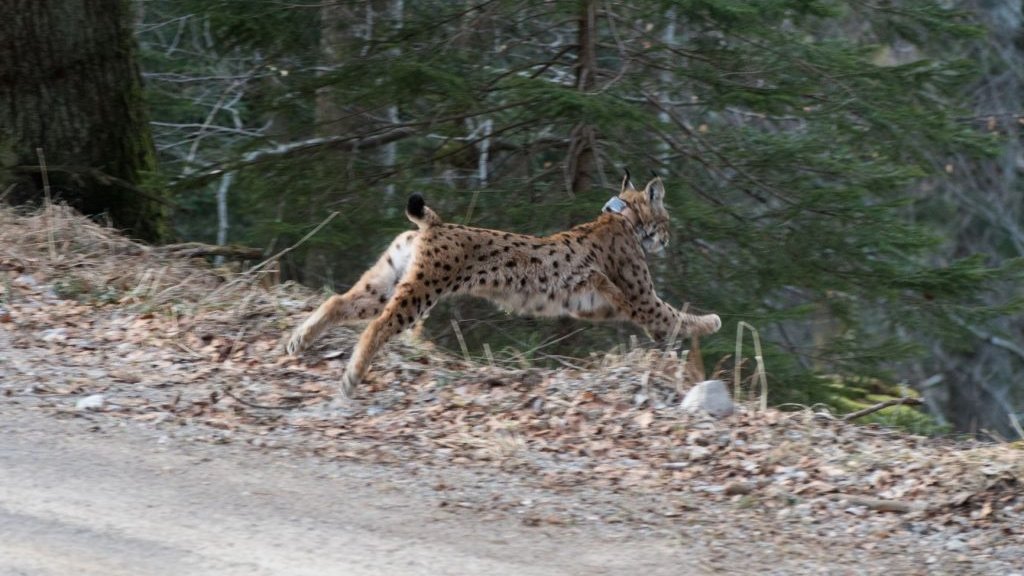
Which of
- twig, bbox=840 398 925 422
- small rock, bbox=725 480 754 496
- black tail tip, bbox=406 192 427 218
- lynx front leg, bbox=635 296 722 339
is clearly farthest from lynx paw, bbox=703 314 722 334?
small rock, bbox=725 480 754 496

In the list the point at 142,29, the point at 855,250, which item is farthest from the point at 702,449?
the point at 142,29

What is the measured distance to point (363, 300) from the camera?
25.8 ft

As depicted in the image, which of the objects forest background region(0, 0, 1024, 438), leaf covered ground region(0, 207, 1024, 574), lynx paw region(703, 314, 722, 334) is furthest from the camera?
forest background region(0, 0, 1024, 438)

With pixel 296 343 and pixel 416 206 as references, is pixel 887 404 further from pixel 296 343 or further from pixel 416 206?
pixel 296 343

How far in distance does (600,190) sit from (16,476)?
6.16 metres

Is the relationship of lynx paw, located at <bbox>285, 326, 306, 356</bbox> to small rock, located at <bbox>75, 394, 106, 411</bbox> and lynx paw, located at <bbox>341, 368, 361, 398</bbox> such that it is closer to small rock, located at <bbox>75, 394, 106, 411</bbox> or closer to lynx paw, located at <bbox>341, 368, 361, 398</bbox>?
lynx paw, located at <bbox>341, 368, 361, 398</bbox>

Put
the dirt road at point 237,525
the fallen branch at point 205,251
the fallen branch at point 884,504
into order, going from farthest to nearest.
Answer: the fallen branch at point 205,251, the fallen branch at point 884,504, the dirt road at point 237,525

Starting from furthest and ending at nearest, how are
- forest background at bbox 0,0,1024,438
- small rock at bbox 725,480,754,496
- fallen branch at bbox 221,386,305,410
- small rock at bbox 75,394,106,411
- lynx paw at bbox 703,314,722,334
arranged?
forest background at bbox 0,0,1024,438 → lynx paw at bbox 703,314,722,334 → fallen branch at bbox 221,386,305,410 → small rock at bbox 75,394,106,411 → small rock at bbox 725,480,754,496

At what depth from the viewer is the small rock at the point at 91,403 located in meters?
6.64

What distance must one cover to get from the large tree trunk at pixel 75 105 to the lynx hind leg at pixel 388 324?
12.4 feet

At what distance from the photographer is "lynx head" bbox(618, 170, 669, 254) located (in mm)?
9305

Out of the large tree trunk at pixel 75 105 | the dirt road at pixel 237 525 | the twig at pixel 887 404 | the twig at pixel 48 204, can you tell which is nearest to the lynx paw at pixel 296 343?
the dirt road at pixel 237 525

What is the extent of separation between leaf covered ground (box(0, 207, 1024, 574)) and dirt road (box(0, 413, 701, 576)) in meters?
0.28

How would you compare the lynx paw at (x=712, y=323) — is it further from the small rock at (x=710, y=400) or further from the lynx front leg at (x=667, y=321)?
the small rock at (x=710, y=400)
